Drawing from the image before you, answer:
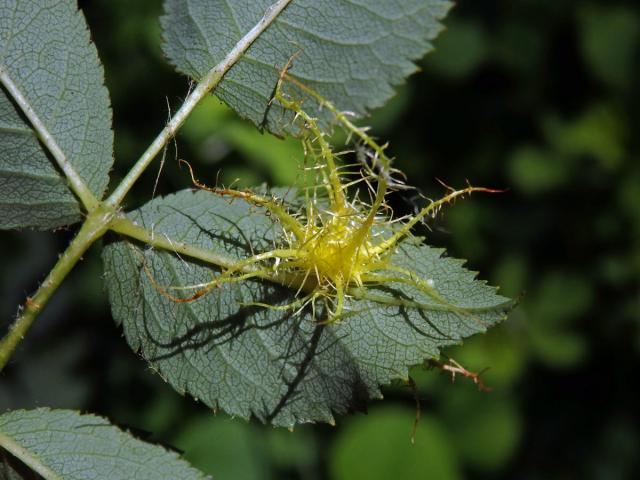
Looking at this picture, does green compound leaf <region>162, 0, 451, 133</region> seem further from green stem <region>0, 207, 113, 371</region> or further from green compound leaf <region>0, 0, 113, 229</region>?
green stem <region>0, 207, 113, 371</region>

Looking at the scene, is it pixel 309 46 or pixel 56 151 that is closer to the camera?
pixel 56 151

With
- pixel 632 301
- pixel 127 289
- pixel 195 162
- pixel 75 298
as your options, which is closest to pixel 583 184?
pixel 632 301

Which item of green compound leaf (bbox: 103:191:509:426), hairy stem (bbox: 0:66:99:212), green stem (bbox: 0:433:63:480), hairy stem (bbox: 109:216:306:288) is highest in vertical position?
hairy stem (bbox: 0:66:99:212)

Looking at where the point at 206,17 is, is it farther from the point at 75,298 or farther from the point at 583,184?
the point at 583,184

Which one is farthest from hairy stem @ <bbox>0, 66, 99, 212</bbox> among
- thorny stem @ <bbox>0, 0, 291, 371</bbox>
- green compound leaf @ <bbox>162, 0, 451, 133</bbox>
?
green compound leaf @ <bbox>162, 0, 451, 133</bbox>

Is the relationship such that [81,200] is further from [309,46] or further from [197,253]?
[309,46]

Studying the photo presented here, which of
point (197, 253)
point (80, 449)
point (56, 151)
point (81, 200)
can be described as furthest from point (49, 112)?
point (80, 449)
